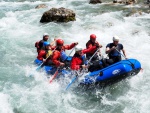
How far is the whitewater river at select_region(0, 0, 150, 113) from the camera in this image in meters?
10.1

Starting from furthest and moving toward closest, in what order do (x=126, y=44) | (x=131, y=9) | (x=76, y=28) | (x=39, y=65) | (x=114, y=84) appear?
(x=131, y=9), (x=76, y=28), (x=126, y=44), (x=39, y=65), (x=114, y=84)

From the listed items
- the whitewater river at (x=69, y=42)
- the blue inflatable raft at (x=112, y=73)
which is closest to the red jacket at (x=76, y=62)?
the blue inflatable raft at (x=112, y=73)

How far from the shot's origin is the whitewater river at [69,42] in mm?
10086

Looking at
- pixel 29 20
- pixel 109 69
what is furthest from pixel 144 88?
pixel 29 20

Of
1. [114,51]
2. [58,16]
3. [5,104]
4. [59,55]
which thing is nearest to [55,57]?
[59,55]

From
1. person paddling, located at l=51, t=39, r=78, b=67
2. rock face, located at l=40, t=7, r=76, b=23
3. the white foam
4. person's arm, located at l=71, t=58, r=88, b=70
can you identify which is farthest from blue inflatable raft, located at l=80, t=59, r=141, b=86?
rock face, located at l=40, t=7, r=76, b=23

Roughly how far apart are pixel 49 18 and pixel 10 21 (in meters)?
2.97

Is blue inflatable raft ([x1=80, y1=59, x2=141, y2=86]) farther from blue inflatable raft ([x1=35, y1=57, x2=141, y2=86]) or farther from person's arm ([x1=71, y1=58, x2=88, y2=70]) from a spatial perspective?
person's arm ([x1=71, y1=58, x2=88, y2=70])

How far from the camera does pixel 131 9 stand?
20906 millimetres

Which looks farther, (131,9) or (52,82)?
(131,9)

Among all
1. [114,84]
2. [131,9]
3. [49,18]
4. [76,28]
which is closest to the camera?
[114,84]

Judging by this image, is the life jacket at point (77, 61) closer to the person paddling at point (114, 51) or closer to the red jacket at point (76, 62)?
the red jacket at point (76, 62)

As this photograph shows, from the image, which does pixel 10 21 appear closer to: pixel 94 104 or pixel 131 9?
pixel 131 9

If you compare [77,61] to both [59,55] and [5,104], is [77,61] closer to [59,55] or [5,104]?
[59,55]
